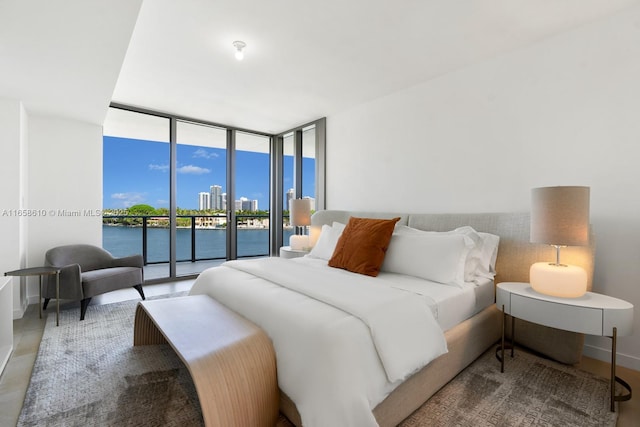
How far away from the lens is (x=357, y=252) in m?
2.65

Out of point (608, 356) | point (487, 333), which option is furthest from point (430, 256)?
point (608, 356)

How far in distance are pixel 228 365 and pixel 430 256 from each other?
1665 mm

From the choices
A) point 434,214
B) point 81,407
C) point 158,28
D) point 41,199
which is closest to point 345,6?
point 158,28

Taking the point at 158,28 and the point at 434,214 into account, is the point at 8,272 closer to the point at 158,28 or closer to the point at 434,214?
the point at 158,28

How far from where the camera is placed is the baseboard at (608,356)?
2.20 metres

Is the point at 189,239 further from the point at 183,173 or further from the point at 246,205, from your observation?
the point at 183,173

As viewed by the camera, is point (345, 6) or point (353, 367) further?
point (345, 6)

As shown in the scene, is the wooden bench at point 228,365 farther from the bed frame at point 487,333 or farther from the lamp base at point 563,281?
the lamp base at point 563,281

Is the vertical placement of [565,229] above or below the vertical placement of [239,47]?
below

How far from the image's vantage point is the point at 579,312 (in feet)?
5.92

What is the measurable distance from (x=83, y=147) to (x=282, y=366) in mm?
4022

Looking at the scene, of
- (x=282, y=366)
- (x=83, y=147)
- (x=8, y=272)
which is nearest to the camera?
(x=282, y=366)

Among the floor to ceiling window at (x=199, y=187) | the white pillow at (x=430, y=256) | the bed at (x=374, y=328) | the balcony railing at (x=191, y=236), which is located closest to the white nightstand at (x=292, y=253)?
the floor to ceiling window at (x=199, y=187)

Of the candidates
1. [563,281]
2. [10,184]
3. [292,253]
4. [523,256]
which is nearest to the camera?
[563,281]
